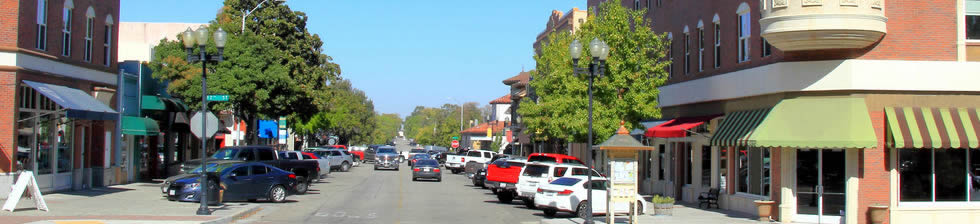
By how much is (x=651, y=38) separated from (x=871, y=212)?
11082 millimetres

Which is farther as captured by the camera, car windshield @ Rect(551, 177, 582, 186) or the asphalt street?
car windshield @ Rect(551, 177, 582, 186)

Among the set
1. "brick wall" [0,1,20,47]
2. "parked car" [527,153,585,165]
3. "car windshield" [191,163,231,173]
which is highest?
"brick wall" [0,1,20,47]

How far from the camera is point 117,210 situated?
2109 cm

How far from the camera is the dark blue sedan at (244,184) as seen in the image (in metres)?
24.6

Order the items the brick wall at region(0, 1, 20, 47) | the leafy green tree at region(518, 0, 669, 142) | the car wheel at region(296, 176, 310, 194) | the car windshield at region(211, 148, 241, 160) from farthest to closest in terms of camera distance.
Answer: the car windshield at region(211, 148, 241, 160), the car wheel at region(296, 176, 310, 194), the leafy green tree at region(518, 0, 669, 142), the brick wall at region(0, 1, 20, 47)

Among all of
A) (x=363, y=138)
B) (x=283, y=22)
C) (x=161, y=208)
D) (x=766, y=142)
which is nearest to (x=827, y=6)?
(x=766, y=142)

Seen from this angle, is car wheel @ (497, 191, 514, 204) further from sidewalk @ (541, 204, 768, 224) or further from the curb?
the curb

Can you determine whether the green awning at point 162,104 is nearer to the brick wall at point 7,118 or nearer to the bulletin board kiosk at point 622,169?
the brick wall at point 7,118

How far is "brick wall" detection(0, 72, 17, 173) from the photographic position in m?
23.3

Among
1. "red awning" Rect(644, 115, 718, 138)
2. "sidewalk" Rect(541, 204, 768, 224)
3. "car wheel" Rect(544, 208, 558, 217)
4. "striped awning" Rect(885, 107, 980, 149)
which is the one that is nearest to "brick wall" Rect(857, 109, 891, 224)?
"striped awning" Rect(885, 107, 980, 149)

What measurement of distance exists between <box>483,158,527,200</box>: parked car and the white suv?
1778mm

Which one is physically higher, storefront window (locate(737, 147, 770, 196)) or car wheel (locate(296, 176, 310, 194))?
storefront window (locate(737, 147, 770, 196))

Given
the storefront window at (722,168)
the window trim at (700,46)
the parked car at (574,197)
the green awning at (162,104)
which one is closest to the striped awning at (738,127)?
the storefront window at (722,168)

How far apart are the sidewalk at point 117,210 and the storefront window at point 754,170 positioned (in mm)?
13599
